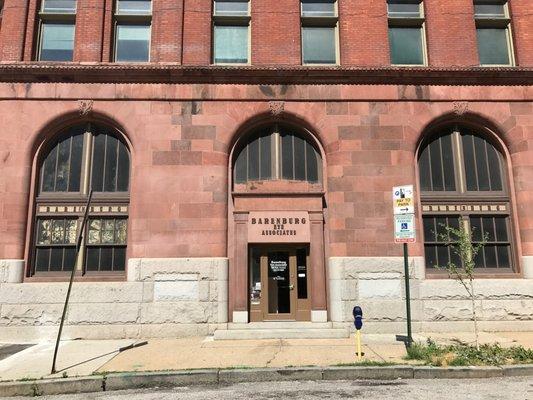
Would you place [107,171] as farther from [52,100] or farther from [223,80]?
[223,80]

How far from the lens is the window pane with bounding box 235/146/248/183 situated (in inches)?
577

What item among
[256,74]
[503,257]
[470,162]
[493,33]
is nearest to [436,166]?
[470,162]

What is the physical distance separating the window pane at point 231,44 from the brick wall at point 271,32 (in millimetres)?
428

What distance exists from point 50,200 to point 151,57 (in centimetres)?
580

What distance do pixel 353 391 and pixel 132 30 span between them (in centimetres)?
1369

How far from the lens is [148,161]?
14117 millimetres

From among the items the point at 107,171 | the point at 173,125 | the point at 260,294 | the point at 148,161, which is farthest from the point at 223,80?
the point at 260,294

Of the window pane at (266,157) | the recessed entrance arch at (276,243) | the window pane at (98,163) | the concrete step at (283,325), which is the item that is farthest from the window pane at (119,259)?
the window pane at (266,157)

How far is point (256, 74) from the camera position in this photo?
1458cm

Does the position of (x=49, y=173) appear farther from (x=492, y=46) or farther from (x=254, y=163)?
(x=492, y=46)

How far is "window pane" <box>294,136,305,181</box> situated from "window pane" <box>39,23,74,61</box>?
27.4ft

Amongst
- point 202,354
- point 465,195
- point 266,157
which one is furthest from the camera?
point 266,157

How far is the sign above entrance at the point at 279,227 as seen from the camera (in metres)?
A: 14.0

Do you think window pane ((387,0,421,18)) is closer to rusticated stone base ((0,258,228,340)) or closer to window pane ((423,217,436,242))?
window pane ((423,217,436,242))
